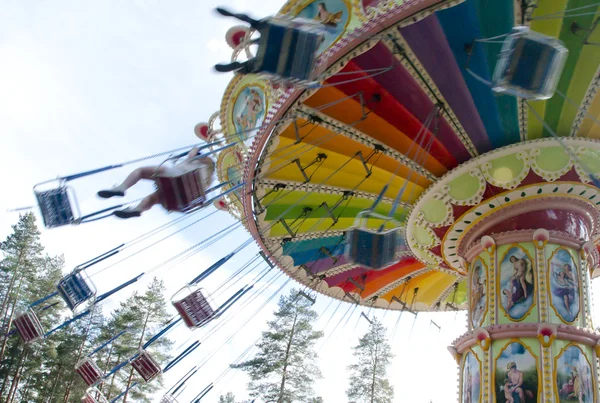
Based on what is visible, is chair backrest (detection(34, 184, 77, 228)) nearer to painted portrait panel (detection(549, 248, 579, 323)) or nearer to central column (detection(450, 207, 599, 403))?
central column (detection(450, 207, 599, 403))

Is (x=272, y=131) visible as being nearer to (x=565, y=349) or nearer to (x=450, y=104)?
(x=450, y=104)

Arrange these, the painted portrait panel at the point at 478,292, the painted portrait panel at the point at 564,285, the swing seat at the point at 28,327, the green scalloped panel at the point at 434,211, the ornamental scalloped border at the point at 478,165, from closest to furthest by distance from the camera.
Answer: the painted portrait panel at the point at 564,285 < the ornamental scalloped border at the point at 478,165 < the painted portrait panel at the point at 478,292 < the green scalloped panel at the point at 434,211 < the swing seat at the point at 28,327

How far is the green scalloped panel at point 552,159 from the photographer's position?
7297 mm

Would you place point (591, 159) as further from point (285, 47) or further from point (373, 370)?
point (373, 370)

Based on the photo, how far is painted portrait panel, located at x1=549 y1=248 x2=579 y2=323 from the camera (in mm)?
7082

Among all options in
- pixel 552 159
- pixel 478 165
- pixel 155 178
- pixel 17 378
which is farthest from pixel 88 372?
pixel 17 378

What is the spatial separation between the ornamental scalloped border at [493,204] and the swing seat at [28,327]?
7.18 m

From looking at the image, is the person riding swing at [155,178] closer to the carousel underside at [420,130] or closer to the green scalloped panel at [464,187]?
the carousel underside at [420,130]

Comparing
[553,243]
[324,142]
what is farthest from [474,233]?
[324,142]

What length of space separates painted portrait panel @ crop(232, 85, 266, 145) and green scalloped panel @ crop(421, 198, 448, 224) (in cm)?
281

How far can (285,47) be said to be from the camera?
15.8 feet

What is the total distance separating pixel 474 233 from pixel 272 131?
3397mm

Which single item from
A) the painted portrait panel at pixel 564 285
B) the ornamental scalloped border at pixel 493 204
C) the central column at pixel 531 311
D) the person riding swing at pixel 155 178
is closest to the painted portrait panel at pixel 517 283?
the central column at pixel 531 311

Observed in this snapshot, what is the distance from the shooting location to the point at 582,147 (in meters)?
7.26
